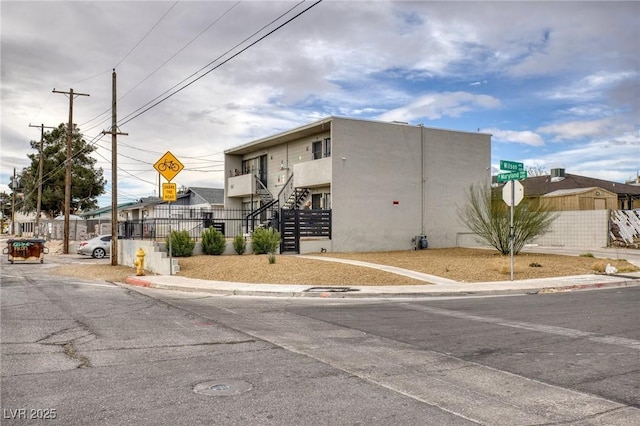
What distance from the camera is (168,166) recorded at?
18016 mm

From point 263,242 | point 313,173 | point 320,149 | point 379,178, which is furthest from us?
point 320,149

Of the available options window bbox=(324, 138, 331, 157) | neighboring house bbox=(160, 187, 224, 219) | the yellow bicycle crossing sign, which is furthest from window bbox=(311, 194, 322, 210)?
neighboring house bbox=(160, 187, 224, 219)

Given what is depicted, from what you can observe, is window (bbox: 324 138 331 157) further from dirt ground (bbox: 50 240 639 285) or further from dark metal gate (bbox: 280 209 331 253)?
dirt ground (bbox: 50 240 639 285)

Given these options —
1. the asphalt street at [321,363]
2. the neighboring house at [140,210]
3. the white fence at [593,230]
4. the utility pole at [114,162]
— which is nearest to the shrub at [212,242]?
the utility pole at [114,162]

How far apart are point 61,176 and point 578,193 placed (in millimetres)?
56169

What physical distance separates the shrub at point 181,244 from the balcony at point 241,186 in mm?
14449

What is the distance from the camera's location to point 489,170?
33312mm

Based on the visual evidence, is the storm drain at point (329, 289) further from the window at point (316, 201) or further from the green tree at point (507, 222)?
the window at point (316, 201)

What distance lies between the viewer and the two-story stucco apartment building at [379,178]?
27.7 m

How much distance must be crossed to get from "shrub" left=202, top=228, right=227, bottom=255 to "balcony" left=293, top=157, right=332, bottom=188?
6.90 meters

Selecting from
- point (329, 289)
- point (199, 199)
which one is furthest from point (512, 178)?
point (199, 199)

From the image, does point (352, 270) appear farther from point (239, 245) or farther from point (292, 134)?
point (292, 134)

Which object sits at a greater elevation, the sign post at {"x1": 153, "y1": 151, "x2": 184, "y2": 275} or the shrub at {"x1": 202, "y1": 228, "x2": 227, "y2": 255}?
the sign post at {"x1": 153, "y1": 151, "x2": 184, "y2": 275}

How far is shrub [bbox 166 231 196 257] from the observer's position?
73.6ft
